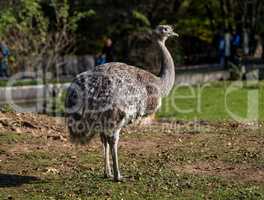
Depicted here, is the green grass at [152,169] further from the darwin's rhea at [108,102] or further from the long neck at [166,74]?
the long neck at [166,74]

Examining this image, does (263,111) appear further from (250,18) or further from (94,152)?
(250,18)

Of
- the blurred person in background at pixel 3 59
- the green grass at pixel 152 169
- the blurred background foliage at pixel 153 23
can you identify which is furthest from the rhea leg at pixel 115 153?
the blurred person in background at pixel 3 59

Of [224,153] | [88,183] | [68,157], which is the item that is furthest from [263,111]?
[88,183]

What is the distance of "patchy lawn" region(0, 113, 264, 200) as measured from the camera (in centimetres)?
860

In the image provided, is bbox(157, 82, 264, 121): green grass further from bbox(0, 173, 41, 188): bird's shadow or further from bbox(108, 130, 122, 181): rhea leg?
bbox(0, 173, 41, 188): bird's shadow

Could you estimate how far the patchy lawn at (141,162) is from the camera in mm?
8602

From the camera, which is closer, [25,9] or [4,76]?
[25,9]

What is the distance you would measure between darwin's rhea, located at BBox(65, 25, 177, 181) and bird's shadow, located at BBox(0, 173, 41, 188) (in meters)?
0.81

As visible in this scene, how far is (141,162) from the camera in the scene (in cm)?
1030

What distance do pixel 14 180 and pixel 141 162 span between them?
1.96m

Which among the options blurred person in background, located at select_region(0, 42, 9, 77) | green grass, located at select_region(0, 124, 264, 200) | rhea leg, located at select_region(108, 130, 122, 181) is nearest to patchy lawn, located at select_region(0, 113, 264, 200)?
green grass, located at select_region(0, 124, 264, 200)

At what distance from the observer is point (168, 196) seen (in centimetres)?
833

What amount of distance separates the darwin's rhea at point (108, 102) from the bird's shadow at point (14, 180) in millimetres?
814

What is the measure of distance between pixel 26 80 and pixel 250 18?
495 inches
